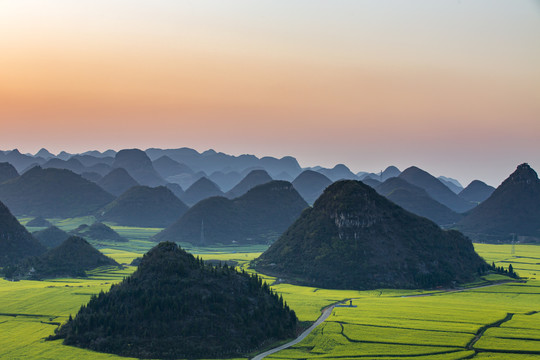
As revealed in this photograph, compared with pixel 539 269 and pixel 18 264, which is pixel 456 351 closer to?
pixel 539 269

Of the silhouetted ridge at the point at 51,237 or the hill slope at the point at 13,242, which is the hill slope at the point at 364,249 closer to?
the hill slope at the point at 13,242

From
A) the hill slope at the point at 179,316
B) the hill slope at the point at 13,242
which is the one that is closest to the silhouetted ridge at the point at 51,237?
the hill slope at the point at 13,242

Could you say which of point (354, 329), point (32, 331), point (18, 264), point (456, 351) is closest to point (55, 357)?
point (32, 331)

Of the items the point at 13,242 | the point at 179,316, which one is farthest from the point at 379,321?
the point at 13,242

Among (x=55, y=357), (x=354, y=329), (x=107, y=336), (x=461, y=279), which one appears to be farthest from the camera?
(x=461, y=279)

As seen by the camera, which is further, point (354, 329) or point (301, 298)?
point (301, 298)

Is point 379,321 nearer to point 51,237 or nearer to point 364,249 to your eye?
point 364,249
